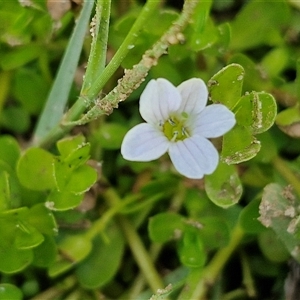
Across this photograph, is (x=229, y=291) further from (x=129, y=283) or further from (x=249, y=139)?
(x=249, y=139)

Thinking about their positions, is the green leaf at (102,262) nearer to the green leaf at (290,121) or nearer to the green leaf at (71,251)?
the green leaf at (71,251)

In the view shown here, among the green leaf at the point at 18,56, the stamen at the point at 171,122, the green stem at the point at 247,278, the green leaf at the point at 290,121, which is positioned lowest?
the green stem at the point at 247,278

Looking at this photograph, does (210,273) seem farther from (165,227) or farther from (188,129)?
(188,129)

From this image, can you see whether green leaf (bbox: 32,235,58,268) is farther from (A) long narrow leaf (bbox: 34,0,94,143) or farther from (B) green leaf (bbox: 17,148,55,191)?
(A) long narrow leaf (bbox: 34,0,94,143)

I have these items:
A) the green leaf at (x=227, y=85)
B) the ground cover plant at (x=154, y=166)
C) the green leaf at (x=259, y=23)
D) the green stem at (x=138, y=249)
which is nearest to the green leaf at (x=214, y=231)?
the ground cover plant at (x=154, y=166)

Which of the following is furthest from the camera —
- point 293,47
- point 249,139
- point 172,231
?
point 293,47

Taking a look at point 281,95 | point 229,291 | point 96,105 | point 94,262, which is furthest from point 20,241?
point 281,95

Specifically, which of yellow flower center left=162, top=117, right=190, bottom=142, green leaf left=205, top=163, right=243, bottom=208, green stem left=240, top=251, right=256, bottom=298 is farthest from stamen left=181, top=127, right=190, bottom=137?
green stem left=240, top=251, right=256, bottom=298
